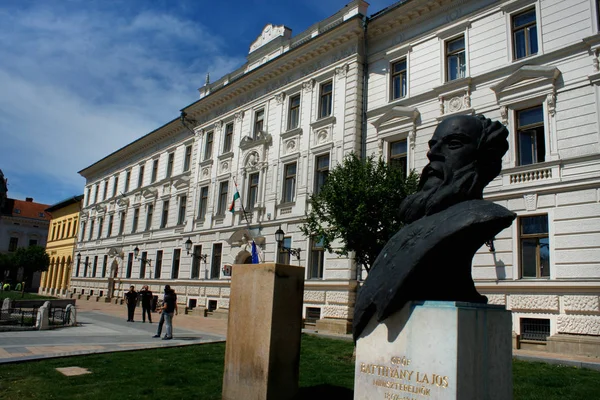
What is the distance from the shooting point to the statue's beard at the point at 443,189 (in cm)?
469

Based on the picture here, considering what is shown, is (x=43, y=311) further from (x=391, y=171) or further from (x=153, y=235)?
(x=153, y=235)

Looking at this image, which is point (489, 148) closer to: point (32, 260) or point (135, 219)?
point (135, 219)

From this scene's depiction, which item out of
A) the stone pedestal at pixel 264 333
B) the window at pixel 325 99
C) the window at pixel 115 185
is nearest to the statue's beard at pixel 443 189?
the stone pedestal at pixel 264 333

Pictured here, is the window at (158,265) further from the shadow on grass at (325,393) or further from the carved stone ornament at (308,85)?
the shadow on grass at (325,393)

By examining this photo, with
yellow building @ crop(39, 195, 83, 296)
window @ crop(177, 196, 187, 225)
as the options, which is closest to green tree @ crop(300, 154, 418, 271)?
window @ crop(177, 196, 187, 225)

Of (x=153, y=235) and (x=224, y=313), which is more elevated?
(x=153, y=235)

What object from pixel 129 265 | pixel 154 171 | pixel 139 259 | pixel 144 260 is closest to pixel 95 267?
pixel 129 265

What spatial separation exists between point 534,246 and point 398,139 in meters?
7.10

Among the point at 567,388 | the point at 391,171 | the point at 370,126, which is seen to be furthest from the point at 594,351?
the point at 370,126

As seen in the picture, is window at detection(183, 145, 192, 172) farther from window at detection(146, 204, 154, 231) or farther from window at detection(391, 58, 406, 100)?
window at detection(391, 58, 406, 100)

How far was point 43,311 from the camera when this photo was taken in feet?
53.6

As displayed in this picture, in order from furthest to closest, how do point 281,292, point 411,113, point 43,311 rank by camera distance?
point 411,113, point 43,311, point 281,292

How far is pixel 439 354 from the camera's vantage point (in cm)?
404

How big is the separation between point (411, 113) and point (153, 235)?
22793 mm
